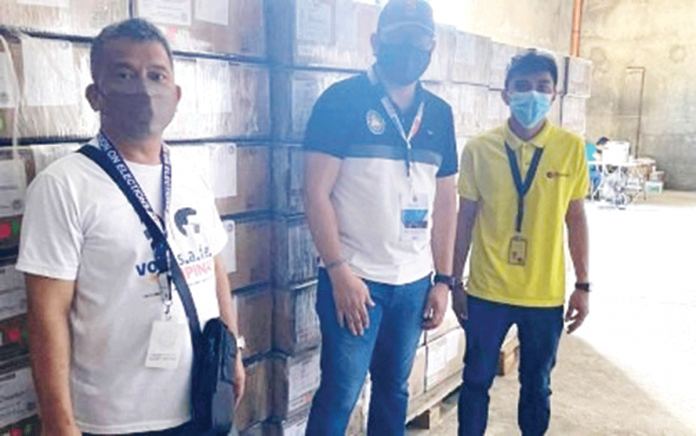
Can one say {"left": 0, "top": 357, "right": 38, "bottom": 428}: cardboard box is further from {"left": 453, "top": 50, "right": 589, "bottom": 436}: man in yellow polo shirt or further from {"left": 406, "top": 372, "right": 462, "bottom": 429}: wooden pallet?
{"left": 406, "top": 372, "right": 462, "bottom": 429}: wooden pallet

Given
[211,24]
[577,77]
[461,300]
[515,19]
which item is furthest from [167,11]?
[515,19]

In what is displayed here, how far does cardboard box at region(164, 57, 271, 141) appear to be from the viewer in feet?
5.02

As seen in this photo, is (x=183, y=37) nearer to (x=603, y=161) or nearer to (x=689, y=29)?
(x=603, y=161)

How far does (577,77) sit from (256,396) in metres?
2.64

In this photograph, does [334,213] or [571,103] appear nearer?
[334,213]

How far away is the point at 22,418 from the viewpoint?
1297mm

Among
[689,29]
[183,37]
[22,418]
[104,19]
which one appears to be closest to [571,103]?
[183,37]

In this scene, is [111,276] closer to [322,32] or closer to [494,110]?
[322,32]

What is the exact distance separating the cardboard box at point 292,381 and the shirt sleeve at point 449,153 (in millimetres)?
707

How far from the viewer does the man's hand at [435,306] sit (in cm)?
175

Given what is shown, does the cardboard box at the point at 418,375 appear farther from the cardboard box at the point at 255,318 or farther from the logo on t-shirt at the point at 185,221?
the logo on t-shirt at the point at 185,221

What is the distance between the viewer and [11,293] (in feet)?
4.00

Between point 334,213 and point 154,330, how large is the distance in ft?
1.99

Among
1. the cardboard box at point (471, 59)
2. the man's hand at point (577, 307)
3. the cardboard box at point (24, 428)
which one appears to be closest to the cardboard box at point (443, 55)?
the cardboard box at point (471, 59)
